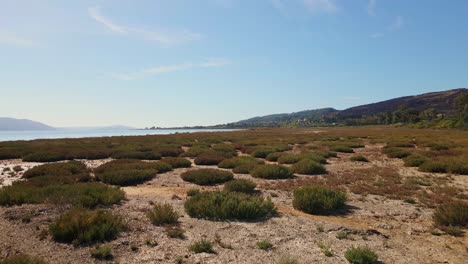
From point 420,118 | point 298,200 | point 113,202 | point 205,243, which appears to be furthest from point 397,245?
point 420,118

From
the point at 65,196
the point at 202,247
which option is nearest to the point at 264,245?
the point at 202,247

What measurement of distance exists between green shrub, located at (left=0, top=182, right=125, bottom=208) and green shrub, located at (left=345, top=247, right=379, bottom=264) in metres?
8.09

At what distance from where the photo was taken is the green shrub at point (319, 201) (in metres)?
11.0

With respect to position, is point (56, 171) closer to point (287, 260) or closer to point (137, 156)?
point (137, 156)

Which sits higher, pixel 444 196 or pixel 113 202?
pixel 113 202

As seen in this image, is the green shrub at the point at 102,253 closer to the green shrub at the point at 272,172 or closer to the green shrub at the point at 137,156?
the green shrub at the point at 272,172

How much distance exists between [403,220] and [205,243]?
259 inches

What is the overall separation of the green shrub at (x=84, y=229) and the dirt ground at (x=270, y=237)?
221mm

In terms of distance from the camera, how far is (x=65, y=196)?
1086 centimetres

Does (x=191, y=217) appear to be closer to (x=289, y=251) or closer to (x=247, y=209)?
(x=247, y=209)

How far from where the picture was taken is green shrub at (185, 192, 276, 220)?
384 inches

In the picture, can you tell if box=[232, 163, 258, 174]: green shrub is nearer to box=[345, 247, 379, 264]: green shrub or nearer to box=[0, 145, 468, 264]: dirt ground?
box=[0, 145, 468, 264]: dirt ground

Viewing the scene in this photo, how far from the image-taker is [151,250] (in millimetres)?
7340

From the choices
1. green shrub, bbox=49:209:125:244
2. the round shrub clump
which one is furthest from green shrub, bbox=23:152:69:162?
green shrub, bbox=49:209:125:244
